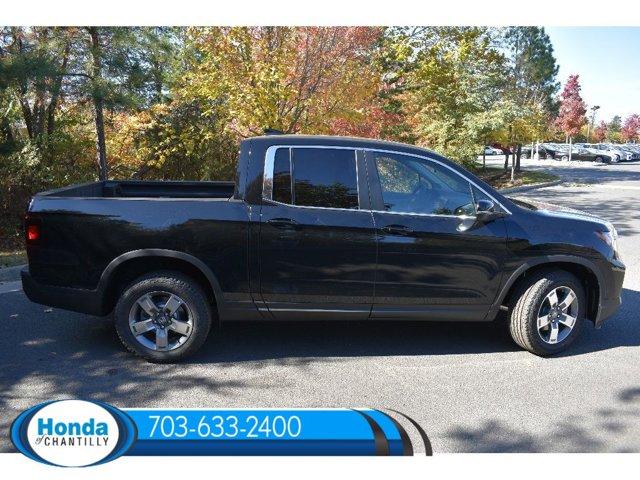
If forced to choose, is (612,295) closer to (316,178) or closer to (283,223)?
(316,178)

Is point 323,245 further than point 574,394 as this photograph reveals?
Yes

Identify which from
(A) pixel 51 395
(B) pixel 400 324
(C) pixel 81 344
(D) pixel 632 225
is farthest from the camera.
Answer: (D) pixel 632 225

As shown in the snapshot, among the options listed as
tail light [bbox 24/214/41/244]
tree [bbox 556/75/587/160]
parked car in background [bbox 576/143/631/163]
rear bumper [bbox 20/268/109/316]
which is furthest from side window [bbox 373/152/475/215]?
parked car in background [bbox 576/143/631/163]

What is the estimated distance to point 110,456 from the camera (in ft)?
9.20

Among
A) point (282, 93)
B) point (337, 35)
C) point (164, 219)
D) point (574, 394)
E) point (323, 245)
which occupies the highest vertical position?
point (337, 35)

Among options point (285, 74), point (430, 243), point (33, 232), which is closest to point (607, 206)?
point (285, 74)

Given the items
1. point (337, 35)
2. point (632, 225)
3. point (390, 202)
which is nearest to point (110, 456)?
point (390, 202)

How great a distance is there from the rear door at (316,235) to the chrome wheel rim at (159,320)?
2.19 ft

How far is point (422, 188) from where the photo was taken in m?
4.12

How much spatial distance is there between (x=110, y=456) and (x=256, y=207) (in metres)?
1.94

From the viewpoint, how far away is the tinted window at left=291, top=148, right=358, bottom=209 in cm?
396

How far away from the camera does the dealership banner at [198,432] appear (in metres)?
2.86

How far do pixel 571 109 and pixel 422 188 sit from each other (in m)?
38.1

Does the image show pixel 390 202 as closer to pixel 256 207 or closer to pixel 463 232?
pixel 463 232
